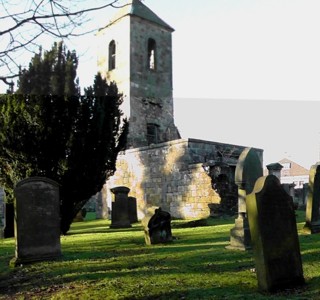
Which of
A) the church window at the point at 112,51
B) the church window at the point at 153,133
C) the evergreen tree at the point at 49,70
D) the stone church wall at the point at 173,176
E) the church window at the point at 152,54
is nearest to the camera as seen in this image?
the evergreen tree at the point at 49,70

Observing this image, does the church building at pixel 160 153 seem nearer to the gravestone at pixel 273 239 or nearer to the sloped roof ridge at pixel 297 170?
the gravestone at pixel 273 239

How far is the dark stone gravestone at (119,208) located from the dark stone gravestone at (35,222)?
596 cm

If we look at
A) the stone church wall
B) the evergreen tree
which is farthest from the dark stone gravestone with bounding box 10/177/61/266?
the stone church wall

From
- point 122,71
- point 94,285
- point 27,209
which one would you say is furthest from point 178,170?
point 94,285

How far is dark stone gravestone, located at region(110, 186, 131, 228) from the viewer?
13.8 m

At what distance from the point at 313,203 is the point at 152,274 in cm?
492

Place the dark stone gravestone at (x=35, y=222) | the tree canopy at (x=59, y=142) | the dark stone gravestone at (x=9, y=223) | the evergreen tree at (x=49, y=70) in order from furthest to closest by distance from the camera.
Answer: the dark stone gravestone at (x=9, y=223)
the tree canopy at (x=59, y=142)
the dark stone gravestone at (x=35, y=222)
the evergreen tree at (x=49, y=70)

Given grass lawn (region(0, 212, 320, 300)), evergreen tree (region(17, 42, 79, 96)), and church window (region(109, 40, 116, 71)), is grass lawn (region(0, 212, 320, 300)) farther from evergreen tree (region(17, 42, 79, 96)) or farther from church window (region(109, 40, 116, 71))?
church window (region(109, 40, 116, 71))

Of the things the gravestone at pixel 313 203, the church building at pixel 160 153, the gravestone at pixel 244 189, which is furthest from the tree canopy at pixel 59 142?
the gravestone at pixel 313 203

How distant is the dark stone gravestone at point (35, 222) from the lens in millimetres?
7438

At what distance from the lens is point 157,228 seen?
8.98 m

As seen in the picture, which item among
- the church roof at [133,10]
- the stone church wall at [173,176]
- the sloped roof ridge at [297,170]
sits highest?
the church roof at [133,10]

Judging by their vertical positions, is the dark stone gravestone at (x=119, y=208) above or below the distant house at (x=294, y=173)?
below

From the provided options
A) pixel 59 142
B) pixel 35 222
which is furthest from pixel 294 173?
pixel 35 222
